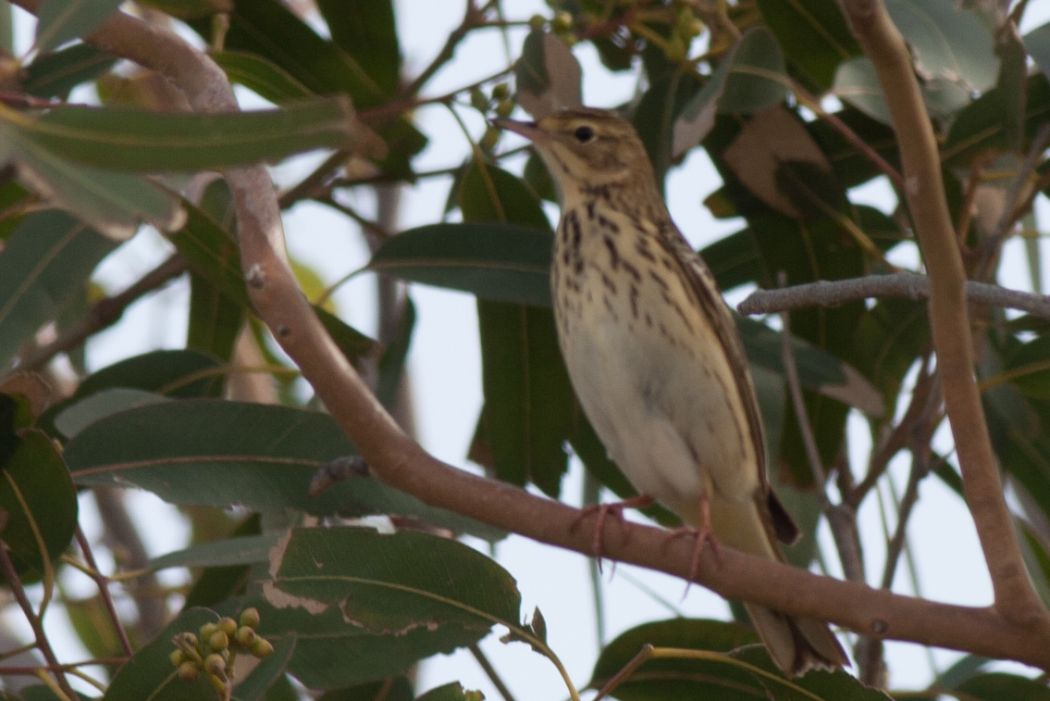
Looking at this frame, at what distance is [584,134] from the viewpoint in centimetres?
445

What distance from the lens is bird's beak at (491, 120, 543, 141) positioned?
424cm

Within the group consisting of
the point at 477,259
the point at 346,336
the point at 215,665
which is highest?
the point at 477,259

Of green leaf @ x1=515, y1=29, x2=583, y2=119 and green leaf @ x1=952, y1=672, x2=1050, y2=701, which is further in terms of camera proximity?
green leaf @ x1=515, y1=29, x2=583, y2=119

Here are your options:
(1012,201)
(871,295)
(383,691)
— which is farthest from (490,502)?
(1012,201)

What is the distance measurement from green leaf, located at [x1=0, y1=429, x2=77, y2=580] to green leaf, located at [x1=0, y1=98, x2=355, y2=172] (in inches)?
61.3

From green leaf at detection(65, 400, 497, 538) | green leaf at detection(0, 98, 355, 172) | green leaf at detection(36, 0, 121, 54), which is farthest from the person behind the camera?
green leaf at detection(65, 400, 497, 538)

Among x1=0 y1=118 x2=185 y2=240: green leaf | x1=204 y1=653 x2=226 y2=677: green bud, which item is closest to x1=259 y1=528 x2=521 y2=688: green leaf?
x1=204 y1=653 x2=226 y2=677: green bud

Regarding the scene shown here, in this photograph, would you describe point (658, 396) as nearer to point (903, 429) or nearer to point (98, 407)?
point (903, 429)

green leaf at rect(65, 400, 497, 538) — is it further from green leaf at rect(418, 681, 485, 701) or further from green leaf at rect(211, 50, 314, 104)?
green leaf at rect(211, 50, 314, 104)

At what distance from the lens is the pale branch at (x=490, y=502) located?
97.7 inches

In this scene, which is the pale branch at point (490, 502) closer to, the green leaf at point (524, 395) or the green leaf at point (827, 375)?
the green leaf at point (827, 375)

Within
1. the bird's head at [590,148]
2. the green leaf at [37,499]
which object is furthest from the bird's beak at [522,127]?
the green leaf at [37,499]

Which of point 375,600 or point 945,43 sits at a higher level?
point 945,43

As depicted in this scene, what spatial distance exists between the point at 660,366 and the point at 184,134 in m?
2.52
